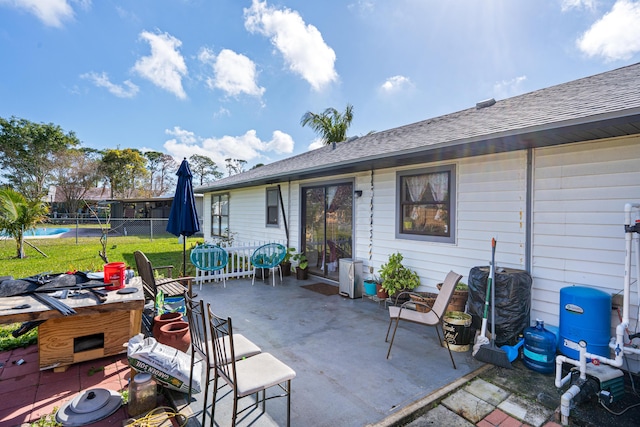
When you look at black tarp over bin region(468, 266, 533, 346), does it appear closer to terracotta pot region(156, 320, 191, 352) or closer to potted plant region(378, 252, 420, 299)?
potted plant region(378, 252, 420, 299)

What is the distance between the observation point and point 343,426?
2119 mm

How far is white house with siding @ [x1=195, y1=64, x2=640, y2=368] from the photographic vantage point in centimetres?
301

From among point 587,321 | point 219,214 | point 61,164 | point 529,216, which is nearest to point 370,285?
point 529,216

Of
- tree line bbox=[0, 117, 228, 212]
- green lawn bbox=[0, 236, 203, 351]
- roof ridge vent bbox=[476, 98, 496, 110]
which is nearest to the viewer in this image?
roof ridge vent bbox=[476, 98, 496, 110]

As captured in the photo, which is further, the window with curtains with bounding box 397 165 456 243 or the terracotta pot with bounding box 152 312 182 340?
the window with curtains with bounding box 397 165 456 243

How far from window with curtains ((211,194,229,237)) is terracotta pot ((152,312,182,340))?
779 centimetres

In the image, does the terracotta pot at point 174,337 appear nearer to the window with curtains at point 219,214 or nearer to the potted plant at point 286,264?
the potted plant at point 286,264

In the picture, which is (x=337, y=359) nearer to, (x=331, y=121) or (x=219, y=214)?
(x=219, y=214)

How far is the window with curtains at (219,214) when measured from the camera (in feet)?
36.1

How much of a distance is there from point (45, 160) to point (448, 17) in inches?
1250

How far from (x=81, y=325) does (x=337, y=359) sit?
8.38 feet

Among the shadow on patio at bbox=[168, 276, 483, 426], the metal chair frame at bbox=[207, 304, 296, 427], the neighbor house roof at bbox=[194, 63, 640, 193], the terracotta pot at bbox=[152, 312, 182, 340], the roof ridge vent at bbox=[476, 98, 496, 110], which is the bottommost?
the shadow on patio at bbox=[168, 276, 483, 426]

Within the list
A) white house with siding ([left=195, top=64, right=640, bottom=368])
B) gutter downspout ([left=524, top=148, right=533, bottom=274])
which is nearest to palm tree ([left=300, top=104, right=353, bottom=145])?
white house with siding ([left=195, top=64, right=640, bottom=368])

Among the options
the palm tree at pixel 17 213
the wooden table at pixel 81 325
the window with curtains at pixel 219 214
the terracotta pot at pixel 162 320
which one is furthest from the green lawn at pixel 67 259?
the terracotta pot at pixel 162 320
